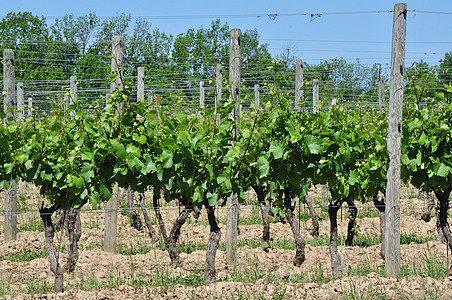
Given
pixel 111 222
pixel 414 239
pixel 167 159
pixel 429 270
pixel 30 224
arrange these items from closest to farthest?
pixel 167 159
pixel 429 270
pixel 111 222
pixel 414 239
pixel 30 224

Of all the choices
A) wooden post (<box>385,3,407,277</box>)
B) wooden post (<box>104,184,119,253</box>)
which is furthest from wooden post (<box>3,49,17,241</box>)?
wooden post (<box>385,3,407,277</box>)

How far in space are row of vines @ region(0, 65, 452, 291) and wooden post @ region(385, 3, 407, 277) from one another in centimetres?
14

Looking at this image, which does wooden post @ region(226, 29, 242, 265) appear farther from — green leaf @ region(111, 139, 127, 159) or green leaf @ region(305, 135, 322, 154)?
green leaf @ region(111, 139, 127, 159)

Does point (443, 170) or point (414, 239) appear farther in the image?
point (414, 239)

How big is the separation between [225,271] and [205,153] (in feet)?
→ 5.35

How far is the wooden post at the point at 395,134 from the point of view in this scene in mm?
5723

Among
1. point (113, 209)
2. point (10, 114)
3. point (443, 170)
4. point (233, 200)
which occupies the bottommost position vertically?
point (113, 209)

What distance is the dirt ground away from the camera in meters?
5.17

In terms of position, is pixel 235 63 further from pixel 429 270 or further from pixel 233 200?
pixel 429 270

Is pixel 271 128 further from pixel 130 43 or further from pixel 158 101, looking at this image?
pixel 130 43

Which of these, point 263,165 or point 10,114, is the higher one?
point 10,114

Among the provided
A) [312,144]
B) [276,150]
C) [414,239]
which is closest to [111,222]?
[276,150]

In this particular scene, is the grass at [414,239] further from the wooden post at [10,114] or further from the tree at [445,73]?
the wooden post at [10,114]

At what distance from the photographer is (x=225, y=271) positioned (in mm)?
6320
